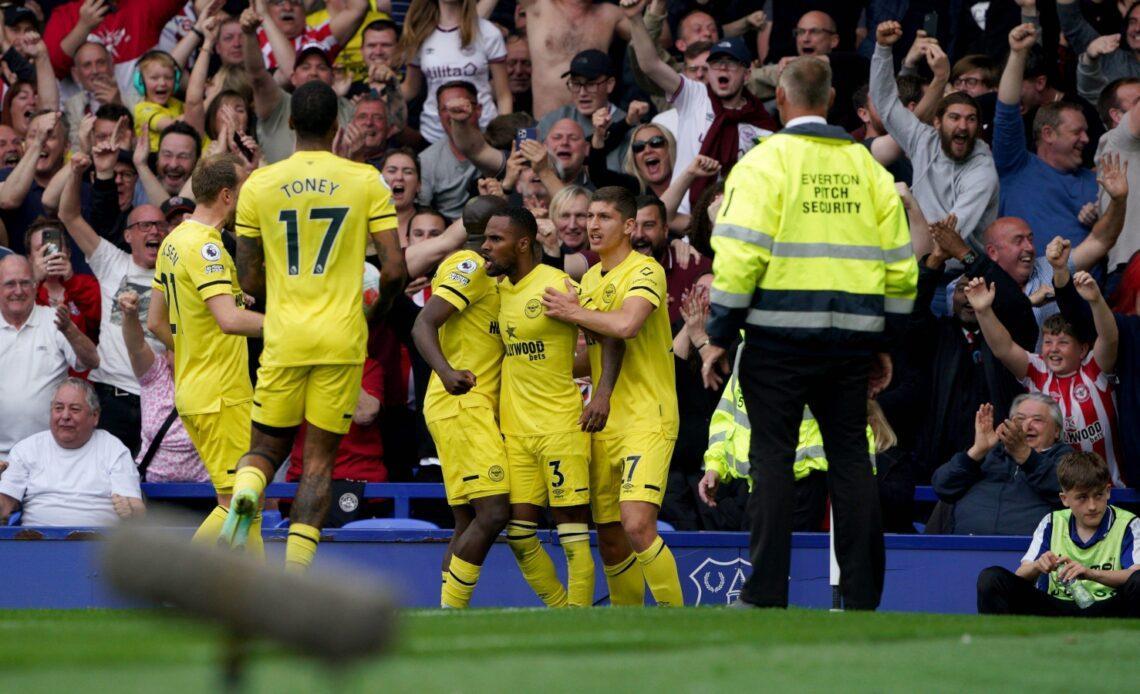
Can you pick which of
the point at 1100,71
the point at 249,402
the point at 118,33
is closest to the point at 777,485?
→ the point at 249,402

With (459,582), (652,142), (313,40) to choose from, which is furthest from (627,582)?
(313,40)

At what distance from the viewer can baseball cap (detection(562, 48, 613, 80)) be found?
13.7 meters

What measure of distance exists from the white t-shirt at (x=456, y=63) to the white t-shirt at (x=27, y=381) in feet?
13.6

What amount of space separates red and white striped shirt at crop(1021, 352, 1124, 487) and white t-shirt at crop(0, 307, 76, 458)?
262 inches

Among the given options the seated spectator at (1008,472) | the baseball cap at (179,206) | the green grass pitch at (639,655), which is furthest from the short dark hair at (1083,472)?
the baseball cap at (179,206)

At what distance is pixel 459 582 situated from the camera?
973cm

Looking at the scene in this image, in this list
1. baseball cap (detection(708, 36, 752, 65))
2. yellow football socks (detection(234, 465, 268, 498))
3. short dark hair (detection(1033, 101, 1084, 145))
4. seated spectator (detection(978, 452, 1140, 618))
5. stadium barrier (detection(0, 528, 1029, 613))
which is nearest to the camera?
yellow football socks (detection(234, 465, 268, 498))

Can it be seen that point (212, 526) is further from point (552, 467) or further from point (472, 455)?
point (552, 467)

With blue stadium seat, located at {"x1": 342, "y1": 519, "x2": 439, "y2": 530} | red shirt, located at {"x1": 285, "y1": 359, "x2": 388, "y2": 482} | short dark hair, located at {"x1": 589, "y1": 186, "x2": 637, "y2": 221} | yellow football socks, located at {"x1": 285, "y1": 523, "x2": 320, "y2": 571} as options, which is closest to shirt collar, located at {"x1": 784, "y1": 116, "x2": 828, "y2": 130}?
short dark hair, located at {"x1": 589, "y1": 186, "x2": 637, "y2": 221}

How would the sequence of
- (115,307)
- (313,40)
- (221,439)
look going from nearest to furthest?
(221,439)
(115,307)
(313,40)

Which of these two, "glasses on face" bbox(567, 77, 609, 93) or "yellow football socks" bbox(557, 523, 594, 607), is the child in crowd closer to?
"glasses on face" bbox(567, 77, 609, 93)

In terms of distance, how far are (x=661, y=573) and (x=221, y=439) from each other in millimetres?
2581

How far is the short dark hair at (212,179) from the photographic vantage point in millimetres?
9828

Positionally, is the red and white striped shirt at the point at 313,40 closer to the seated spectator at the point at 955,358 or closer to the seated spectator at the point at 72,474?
the seated spectator at the point at 72,474
